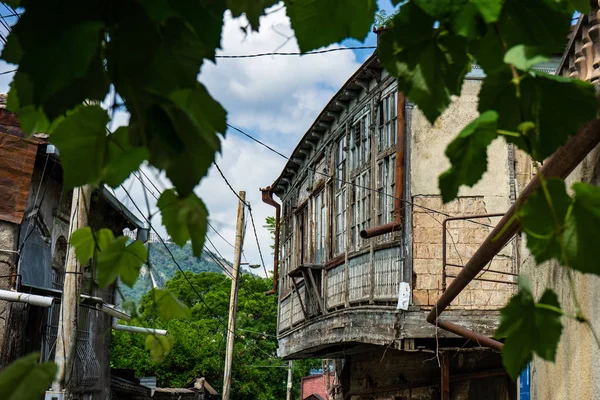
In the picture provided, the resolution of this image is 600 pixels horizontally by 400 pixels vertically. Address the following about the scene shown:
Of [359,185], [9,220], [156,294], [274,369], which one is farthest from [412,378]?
[274,369]

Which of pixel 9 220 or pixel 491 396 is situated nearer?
pixel 491 396

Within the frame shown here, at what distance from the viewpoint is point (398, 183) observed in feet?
36.5

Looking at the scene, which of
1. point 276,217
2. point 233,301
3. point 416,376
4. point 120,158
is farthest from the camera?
point 233,301

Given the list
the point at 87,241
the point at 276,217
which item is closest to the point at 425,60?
the point at 87,241

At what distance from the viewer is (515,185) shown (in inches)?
425

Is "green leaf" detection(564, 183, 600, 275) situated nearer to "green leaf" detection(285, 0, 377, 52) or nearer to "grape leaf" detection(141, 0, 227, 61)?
"green leaf" detection(285, 0, 377, 52)

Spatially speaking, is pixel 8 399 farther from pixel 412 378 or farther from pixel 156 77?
pixel 412 378

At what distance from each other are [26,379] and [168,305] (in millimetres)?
440

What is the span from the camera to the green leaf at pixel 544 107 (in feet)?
4.28

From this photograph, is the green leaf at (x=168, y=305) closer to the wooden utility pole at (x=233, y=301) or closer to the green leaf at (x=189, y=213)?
the green leaf at (x=189, y=213)

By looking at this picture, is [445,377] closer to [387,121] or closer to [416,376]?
[416,376]

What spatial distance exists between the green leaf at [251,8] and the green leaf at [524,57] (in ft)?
1.57

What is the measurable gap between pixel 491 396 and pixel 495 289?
142 cm

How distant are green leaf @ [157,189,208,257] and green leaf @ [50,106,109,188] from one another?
4.6 inches
